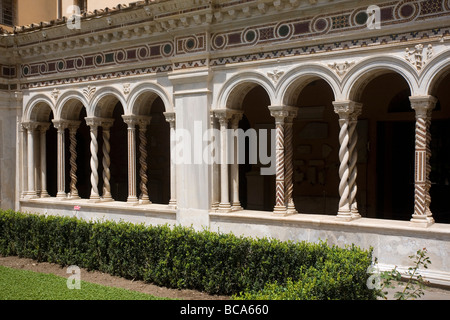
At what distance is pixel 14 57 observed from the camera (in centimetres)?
A: 1412

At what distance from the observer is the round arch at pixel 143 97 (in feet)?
37.5

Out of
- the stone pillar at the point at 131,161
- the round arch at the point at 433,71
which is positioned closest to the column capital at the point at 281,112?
the round arch at the point at 433,71

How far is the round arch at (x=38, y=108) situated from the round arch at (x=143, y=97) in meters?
3.23

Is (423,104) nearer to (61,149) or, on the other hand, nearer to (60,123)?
(60,123)

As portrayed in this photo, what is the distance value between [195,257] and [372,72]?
4.75 meters

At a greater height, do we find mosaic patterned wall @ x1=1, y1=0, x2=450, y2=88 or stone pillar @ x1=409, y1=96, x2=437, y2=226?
mosaic patterned wall @ x1=1, y1=0, x2=450, y2=88

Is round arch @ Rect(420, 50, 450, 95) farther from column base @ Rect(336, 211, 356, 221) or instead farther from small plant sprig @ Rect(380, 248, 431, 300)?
small plant sprig @ Rect(380, 248, 431, 300)

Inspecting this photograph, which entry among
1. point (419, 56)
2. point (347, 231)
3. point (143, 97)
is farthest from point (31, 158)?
point (419, 56)

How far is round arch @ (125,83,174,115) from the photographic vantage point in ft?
37.5

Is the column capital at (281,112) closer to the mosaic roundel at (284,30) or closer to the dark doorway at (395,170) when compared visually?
the mosaic roundel at (284,30)

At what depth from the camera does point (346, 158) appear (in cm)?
911

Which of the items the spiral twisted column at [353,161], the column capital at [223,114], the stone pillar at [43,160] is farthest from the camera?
the stone pillar at [43,160]

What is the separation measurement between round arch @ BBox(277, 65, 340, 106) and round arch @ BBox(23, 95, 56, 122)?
7.64 metres

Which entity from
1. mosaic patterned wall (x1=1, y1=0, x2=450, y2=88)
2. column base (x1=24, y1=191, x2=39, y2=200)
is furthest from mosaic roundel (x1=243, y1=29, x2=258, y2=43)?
column base (x1=24, y1=191, x2=39, y2=200)
